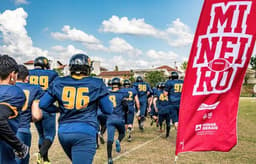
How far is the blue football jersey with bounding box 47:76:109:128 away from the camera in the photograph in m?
3.51

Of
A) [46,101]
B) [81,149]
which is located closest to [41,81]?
[46,101]

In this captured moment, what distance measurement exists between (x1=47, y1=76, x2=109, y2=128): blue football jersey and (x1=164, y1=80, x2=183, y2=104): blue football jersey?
19.5 feet

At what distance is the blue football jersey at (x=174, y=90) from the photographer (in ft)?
30.3

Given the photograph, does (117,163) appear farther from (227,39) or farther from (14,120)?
(227,39)

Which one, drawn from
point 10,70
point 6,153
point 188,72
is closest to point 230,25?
point 188,72

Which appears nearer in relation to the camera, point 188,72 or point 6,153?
point 6,153

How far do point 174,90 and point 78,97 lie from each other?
20.3 feet

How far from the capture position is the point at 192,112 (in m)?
3.35

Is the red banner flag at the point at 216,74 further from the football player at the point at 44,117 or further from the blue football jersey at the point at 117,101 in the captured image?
the blue football jersey at the point at 117,101

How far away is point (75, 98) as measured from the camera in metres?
3.50

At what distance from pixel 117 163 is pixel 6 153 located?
391 cm

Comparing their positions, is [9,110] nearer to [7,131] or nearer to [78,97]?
[7,131]

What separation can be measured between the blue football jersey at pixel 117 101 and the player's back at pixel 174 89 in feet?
7.96

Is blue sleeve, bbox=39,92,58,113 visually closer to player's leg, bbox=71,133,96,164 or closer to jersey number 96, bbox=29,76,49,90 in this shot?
player's leg, bbox=71,133,96,164
